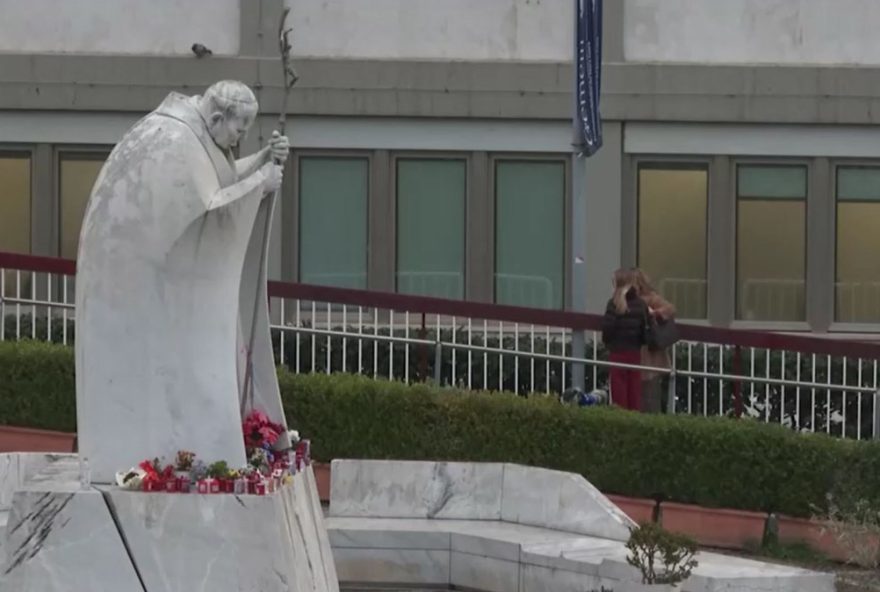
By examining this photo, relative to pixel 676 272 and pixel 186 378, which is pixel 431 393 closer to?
pixel 186 378

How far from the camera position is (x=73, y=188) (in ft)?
75.0

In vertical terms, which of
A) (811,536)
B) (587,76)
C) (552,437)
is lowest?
(811,536)

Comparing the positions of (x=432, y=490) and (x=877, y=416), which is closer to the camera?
(x=432, y=490)

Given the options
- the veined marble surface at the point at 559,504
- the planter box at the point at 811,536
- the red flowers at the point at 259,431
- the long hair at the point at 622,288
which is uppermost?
the long hair at the point at 622,288

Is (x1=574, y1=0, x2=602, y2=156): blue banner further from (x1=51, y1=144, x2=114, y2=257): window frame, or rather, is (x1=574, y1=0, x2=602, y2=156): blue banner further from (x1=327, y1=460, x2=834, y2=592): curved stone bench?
(x1=51, y1=144, x2=114, y2=257): window frame

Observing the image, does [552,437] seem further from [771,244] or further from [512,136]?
[771,244]

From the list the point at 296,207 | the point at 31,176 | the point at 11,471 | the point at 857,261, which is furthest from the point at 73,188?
the point at 11,471

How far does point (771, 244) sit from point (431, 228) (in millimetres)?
3757

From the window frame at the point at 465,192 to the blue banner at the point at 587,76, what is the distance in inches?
161

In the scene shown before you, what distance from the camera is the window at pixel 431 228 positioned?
22631 millimetres

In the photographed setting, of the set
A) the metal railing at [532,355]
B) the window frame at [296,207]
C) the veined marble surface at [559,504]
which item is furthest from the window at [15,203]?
the veined marble surface at [559,504]

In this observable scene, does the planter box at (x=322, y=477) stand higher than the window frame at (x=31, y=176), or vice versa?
the window frame at (x=31, y=176)

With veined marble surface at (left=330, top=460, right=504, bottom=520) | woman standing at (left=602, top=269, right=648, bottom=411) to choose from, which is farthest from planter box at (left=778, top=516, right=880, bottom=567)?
veined marble surface at (left=330, top=460, right=504, bottom=520)

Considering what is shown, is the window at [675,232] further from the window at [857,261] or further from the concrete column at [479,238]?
the concrete column at [479,238]
